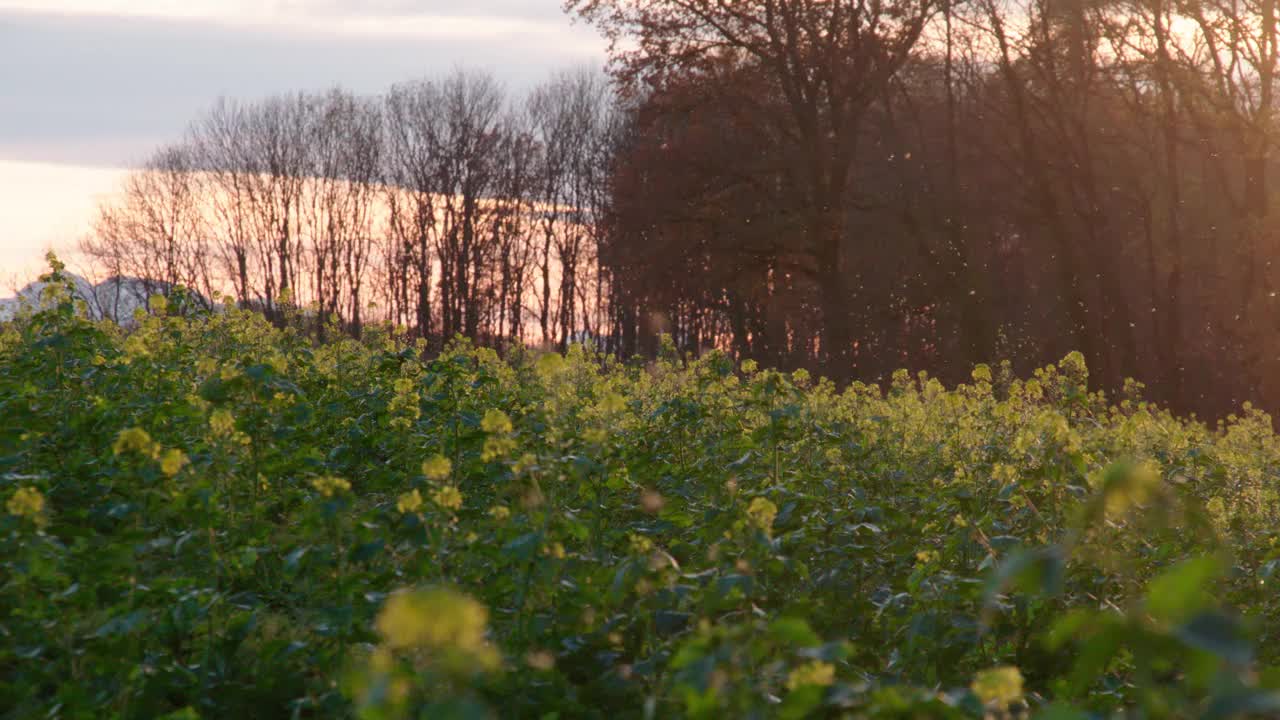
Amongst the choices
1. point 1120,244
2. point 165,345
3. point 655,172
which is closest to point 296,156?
point 655,172

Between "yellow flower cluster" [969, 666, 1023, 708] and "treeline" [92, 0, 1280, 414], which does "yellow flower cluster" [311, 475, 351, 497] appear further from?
"treeline" [92, 0, 1280, 414]

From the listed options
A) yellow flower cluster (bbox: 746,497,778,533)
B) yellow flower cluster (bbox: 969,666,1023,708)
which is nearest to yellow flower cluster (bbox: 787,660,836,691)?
yellow flower cluster (bbox: 969,666,1023,708)

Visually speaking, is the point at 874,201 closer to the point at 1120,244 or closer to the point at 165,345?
the point at 1120,244

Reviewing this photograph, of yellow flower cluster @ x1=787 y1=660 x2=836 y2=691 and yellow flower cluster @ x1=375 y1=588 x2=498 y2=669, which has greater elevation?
yellow flower cluster @ x1=375 y1=588 x2=498 y2=669

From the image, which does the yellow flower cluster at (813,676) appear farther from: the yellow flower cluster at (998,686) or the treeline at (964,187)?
the treeline at (964,187)

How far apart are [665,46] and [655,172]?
2.97 meters

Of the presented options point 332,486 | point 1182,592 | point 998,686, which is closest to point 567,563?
point 332,486

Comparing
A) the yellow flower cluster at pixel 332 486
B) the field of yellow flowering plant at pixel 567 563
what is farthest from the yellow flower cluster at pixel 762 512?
the yellow flower cluster at pixel 332 486

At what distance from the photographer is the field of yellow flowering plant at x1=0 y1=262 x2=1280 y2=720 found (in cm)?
205

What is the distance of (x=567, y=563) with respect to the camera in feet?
13.1

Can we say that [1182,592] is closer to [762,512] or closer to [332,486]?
[762,512]

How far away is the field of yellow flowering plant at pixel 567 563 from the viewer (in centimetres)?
205

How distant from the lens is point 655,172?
24438mm

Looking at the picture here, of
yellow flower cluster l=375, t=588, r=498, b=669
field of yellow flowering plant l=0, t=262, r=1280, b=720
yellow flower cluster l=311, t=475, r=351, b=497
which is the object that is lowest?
field of yellow flowering plant l=0, t=262, r=1280, b=720
